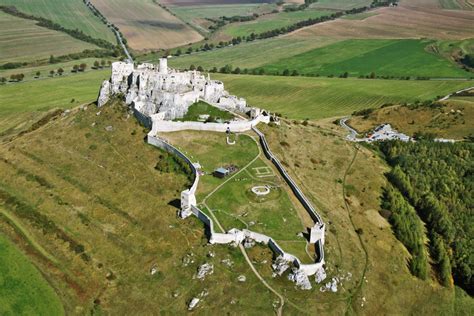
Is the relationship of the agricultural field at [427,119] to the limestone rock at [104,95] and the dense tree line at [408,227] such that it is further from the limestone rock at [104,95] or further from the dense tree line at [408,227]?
the limestone rock at [104,95]

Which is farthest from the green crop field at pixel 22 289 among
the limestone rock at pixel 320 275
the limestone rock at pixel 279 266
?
the limestone rock at pixel 320 275

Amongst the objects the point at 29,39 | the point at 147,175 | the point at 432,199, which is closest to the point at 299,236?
the point at 147,175

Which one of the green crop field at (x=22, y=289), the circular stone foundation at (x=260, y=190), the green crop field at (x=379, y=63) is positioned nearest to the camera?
the green crop field at (x=22, y=289)

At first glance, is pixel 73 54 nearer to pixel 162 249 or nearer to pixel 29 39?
pixel 29 39

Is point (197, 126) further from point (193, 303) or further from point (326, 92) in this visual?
point (326, 92)

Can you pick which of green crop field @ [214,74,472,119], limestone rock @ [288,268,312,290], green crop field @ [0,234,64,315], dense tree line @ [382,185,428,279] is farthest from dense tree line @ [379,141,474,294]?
green crop field @ [0,234,64,315]

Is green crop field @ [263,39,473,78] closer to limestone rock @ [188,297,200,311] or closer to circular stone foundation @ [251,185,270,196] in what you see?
circular stone foundation @ [251,185,270,196]
